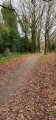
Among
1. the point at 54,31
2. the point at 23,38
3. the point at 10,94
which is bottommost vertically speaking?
the point at 10,94

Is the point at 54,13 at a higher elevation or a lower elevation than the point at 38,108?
higher

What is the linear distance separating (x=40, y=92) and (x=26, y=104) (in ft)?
3.26

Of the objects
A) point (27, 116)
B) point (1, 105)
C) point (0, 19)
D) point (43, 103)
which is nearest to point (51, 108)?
point (43, 103)

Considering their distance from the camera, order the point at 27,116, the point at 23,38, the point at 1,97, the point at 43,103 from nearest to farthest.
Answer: the point at 27,116 < the point at 43,103 < the point at 1,97 < the point at 23,38

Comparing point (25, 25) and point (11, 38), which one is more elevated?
point (25, 25)

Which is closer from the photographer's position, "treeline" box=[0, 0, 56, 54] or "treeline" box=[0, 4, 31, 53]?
"treeline" box=[0, 0, 56, 54]

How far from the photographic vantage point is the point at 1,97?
3.46 meters

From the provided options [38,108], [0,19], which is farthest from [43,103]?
[0,19]

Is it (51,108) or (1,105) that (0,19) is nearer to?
(1,105)

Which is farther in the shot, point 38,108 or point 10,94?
point 10,94

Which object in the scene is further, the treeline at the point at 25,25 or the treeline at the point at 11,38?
the treeline at the point at 11,38

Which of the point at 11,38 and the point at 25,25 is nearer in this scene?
the point at 25,25

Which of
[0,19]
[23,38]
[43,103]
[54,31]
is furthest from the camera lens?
[23,38]

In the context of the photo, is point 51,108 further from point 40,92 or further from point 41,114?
point 40,92
